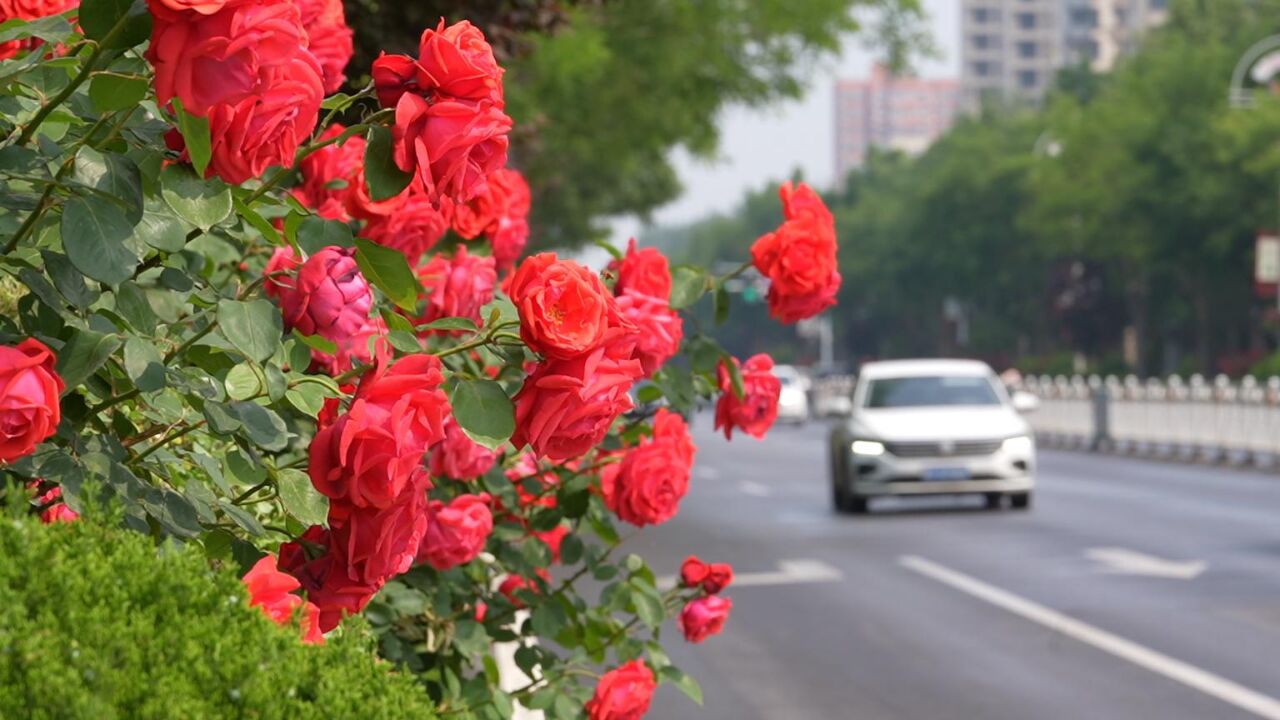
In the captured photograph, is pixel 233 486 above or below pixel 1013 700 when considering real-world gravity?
above

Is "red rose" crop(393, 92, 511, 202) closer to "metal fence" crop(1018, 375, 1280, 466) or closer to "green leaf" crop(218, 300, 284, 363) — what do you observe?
"green leaf" crop(218, 300, 284, 363)

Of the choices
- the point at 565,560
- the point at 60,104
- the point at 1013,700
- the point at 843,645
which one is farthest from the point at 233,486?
the point at 843,645

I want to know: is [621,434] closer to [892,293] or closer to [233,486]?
[233,486]

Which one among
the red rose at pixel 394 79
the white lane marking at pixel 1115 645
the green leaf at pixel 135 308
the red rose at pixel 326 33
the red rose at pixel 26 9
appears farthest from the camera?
the white lane marking at pixel 1115 645

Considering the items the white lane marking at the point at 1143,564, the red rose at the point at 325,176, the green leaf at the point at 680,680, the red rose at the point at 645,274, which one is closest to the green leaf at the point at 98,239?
the red rose at the point at 325,176

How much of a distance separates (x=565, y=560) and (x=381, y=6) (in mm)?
3487

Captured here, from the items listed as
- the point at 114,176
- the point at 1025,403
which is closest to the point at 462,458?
the point at 114,176

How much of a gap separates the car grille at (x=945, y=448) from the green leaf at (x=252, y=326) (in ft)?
65.6

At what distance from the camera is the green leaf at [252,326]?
9.96ft

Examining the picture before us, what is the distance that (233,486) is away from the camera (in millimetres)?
3361

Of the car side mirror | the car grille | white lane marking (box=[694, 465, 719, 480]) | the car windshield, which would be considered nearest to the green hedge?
the car grille

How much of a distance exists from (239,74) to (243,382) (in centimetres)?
67

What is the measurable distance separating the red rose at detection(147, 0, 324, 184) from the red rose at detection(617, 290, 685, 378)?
231 centimetres

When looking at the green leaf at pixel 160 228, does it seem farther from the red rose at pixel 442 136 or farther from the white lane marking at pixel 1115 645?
the white lane marking at pixel 1115 645
